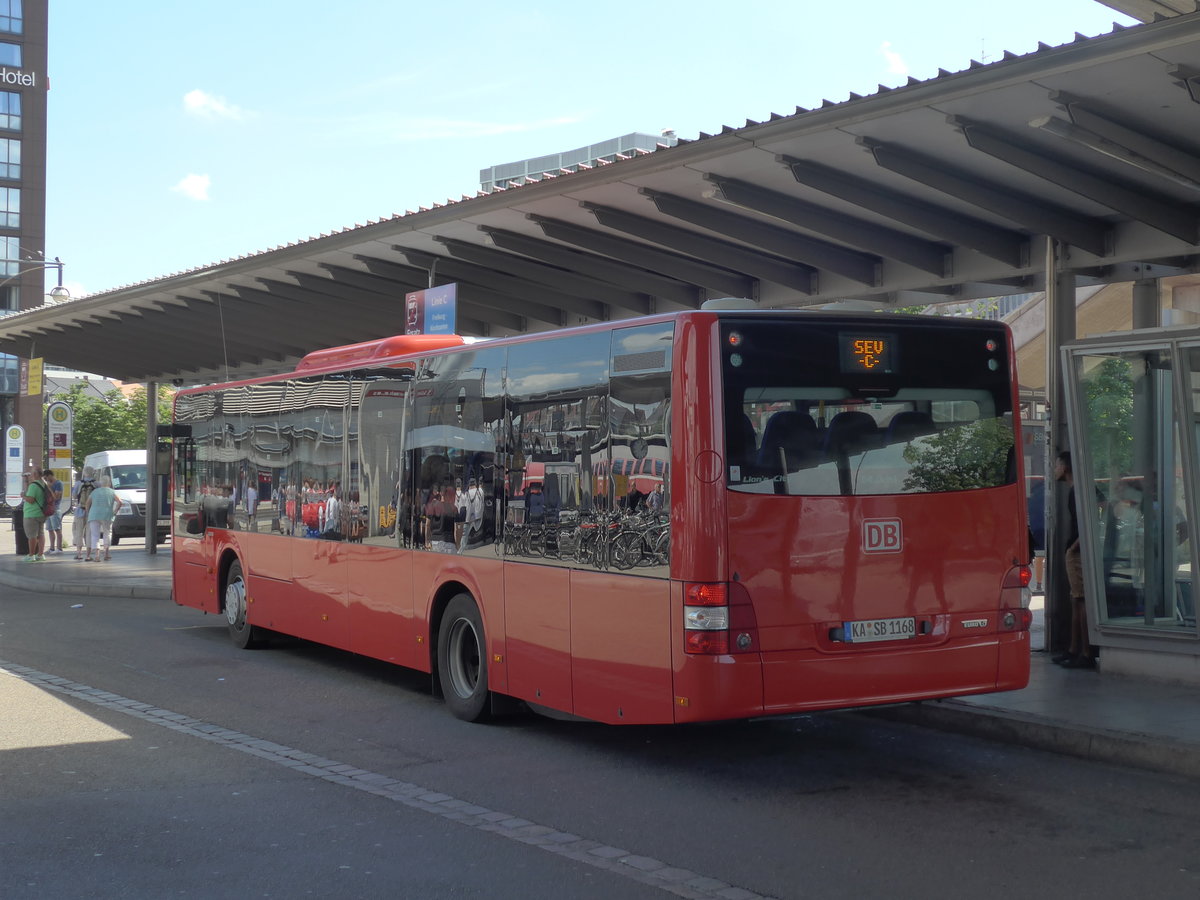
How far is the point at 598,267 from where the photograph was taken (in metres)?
15.5

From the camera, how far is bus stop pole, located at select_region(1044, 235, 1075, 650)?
1169cm

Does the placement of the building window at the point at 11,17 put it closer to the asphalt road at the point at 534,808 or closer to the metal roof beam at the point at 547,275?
the metal roof beam at the point at 547,275

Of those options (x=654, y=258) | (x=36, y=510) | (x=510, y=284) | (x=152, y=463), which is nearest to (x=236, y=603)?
(x=510, y=284)

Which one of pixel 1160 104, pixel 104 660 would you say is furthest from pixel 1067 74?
pixel 104 660

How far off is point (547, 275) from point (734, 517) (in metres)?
9.43

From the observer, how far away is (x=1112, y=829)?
261 inches

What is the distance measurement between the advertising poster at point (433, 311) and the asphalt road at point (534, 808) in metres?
5.03

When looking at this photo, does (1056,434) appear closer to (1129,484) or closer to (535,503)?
(1129,484)

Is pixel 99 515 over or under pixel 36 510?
under

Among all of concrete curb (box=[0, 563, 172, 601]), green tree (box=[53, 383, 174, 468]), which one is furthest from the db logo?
green tree (box=[53, 383, 174, 468])

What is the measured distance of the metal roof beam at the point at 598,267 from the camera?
14.9m

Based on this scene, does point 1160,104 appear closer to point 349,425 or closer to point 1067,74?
point 1067,74

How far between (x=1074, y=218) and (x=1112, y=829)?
647 centimetres

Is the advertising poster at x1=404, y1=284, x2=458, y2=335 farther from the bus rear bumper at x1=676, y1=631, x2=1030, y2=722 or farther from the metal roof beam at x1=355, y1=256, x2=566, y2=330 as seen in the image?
the bus rear bumper at x1=676, y1=631, x2=1030, y2=722
